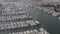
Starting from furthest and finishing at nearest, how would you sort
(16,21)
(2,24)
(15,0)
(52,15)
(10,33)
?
(15,0)
(52,15)
(16,21)
(2,24)
(10,33)

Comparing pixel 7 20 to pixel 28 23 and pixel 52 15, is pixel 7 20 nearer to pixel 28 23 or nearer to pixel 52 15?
pixel 28 23

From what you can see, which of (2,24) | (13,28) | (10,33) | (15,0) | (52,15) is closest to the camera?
(10,33)

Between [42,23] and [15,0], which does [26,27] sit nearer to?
[42,23]

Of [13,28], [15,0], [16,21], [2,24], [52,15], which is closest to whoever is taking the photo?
[13,28]

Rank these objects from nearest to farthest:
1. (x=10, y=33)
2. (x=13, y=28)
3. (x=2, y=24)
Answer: (x=10, y=33) → (x=13, y=28) → (x=2, y=24)

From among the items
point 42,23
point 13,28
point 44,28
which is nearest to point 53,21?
point 42,23

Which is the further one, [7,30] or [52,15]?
[52,15]

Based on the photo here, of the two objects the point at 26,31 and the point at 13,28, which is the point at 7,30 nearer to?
the point at 13,28

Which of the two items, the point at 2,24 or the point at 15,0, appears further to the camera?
the point at 15,0

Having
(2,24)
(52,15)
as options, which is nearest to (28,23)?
(2,24)
